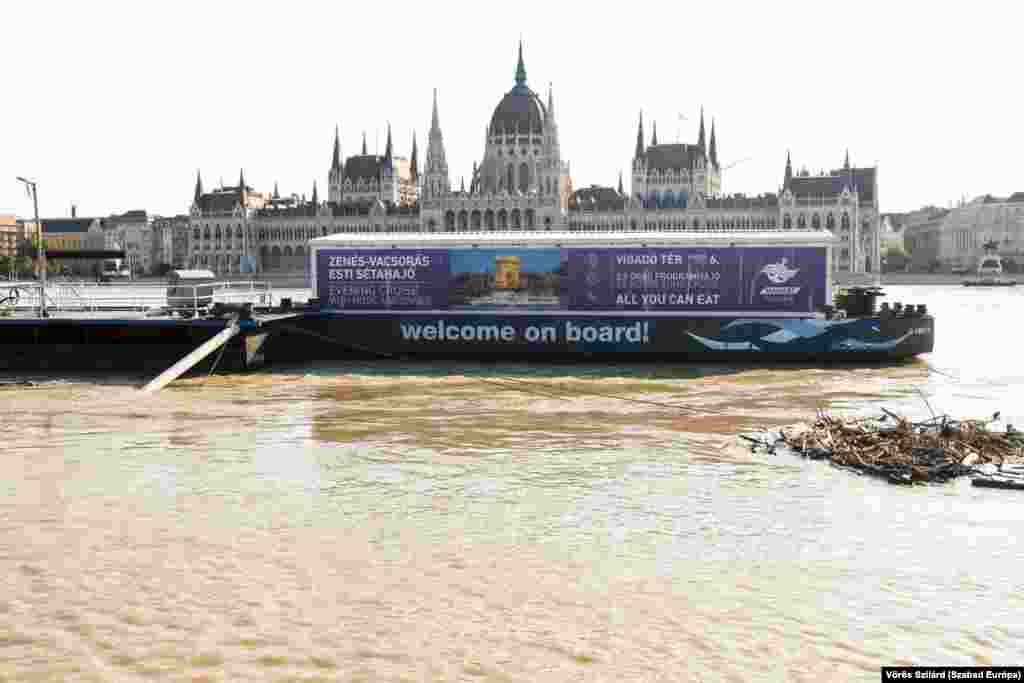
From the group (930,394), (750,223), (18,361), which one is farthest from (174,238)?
(930,394)

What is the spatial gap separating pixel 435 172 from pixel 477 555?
159 metres

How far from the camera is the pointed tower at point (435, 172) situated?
168 metres

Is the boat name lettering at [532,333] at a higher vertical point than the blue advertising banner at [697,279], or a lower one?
lower

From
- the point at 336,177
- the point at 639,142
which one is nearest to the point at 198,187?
the point at 336,177

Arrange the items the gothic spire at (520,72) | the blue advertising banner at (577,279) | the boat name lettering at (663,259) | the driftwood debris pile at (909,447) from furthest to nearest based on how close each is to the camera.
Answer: the gothic spire at (520,72), the boat name lettering at (663,259), the blue advertising banner at (577,279), the driftwood debris pile at (909,447)

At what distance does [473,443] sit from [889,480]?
7152mm

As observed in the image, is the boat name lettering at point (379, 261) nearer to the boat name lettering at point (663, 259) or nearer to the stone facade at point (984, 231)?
the boat name lettering at point (663, 259)

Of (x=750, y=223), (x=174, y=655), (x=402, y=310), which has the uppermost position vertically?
(x=750, y=223)

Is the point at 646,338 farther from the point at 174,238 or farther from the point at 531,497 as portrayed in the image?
the point at 174,238

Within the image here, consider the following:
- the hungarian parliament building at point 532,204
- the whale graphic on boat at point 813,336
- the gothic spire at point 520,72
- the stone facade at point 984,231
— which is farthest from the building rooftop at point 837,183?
the whale graphic on boat at point 813,336

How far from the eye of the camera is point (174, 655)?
30.8 feet
